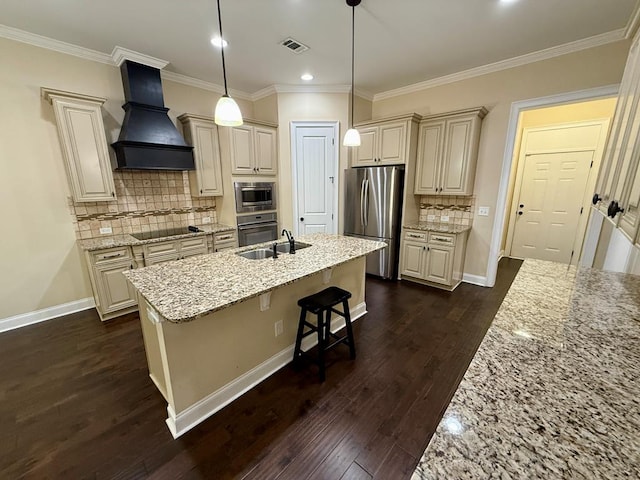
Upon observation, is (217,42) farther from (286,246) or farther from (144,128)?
(286,246)

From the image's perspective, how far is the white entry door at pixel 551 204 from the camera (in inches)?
167

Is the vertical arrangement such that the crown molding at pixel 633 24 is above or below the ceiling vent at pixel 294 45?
below

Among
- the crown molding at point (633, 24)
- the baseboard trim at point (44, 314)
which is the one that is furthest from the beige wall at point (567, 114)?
the baseboard trim at point (44, 314)

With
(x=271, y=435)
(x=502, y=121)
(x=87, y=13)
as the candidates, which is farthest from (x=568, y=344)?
(x=87, y=13)

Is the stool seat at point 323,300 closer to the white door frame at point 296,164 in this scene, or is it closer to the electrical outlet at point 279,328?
the electrical outlet at point 279,328

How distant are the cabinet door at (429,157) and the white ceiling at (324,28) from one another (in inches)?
29.2

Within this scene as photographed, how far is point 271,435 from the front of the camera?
161 centimetres

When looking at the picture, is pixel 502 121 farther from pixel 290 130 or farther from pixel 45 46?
pixel 45 46

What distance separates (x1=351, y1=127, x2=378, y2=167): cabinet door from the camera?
393 cm

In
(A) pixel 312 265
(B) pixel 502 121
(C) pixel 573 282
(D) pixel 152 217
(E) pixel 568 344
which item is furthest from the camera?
(D) pixel 152 217

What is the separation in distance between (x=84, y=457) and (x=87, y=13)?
3.33 m

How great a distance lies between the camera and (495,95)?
332 cm

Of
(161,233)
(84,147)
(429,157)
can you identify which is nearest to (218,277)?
(161,233)

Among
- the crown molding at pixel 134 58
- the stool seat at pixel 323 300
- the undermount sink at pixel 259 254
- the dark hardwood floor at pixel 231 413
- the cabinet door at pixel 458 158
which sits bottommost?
the dark hardwood floor at pixel 231 413
